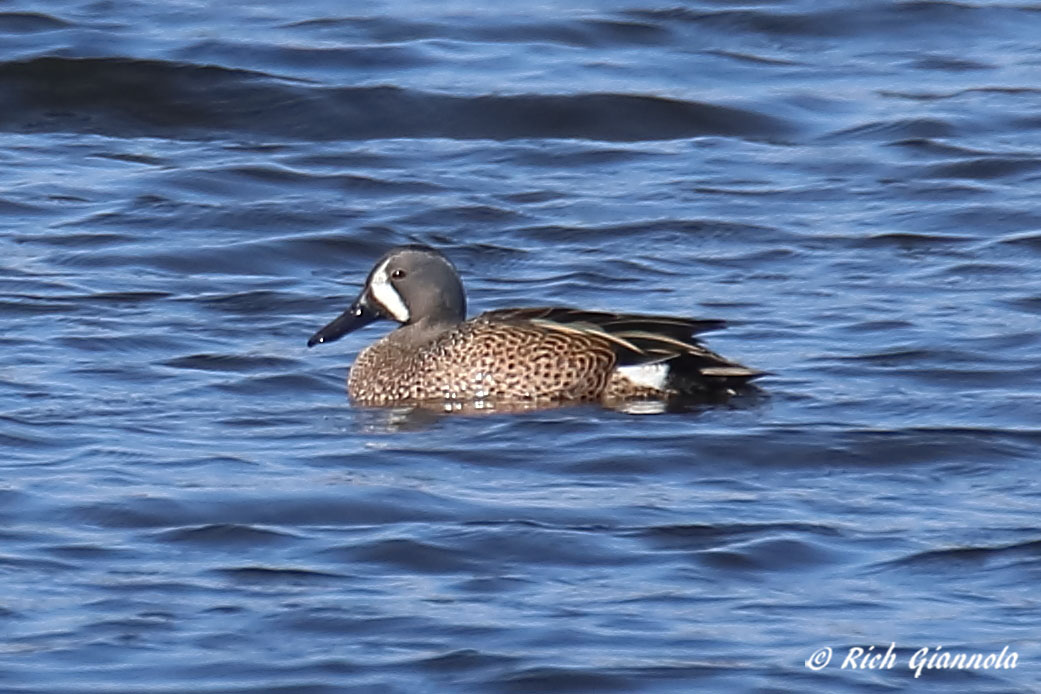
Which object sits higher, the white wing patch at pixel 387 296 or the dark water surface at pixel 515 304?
the white wing patch at pixel 387 296

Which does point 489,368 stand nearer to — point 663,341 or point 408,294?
point 408,294

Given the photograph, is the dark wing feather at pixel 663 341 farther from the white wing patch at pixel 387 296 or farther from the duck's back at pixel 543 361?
the white wing patch at pixel 387 296

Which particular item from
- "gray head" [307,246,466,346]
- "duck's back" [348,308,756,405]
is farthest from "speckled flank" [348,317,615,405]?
"gray head" [307,246,466,346]

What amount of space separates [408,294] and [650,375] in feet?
3.46

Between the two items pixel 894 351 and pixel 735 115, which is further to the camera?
pixel 735 115

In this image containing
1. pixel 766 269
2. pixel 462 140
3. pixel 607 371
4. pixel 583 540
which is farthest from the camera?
pixel 462 140

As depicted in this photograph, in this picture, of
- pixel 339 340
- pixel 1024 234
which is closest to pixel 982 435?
pixel 339 340

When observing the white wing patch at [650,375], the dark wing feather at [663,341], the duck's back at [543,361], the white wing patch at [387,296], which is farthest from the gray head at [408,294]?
the white wing patch at [650,375]

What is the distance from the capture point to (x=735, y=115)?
1612cm

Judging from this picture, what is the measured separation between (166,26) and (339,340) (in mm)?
6744

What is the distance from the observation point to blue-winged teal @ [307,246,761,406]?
33.7ft

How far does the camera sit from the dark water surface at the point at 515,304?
24.2 ft

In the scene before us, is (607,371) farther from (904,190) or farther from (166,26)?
(166,26)

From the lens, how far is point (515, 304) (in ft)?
39.9
